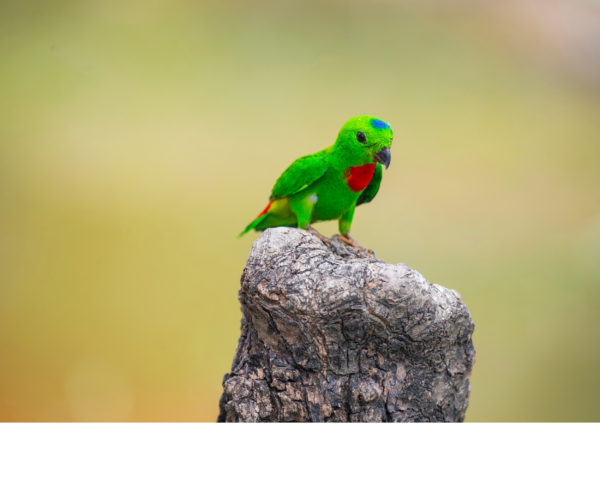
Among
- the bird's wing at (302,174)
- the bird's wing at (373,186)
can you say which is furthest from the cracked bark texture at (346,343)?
the bird's wing at (373,186)

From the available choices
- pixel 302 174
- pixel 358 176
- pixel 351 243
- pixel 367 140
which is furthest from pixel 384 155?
pixel 351 243

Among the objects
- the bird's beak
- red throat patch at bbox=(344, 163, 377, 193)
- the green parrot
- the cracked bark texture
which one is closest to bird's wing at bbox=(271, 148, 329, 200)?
the green parrot

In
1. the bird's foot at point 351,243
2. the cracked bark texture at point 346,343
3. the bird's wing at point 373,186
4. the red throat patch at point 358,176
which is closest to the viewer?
the cracked bark texture at point 346,343

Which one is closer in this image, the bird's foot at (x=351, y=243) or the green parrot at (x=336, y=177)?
the green parrot at (x=336, y=177)

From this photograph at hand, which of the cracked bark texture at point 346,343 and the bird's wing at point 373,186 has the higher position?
the bird's wing at point 373,186

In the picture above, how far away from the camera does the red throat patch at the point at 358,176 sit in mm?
2523

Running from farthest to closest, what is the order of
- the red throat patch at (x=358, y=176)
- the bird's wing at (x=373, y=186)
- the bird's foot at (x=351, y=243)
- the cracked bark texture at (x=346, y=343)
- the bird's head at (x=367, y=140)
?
1. the bird's wing at (x=373, y=186)
2. the bird's foot at (x=351, y=243)
3. the red throat patch at (x=358, y=176)
4. the bird's head at (x=367, y=140)
5. the cracked bark texture at (x=346, y=343)

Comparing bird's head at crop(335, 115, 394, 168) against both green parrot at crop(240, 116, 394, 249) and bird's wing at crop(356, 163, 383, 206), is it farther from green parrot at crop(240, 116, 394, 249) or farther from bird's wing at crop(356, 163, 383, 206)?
bird's wing at crop(356, 163, 383, 206)

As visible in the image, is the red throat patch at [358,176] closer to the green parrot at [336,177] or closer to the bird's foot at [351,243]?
the green parrot at [336,177]

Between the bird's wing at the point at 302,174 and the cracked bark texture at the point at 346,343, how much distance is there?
0.69 meters

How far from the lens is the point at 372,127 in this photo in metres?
2.36

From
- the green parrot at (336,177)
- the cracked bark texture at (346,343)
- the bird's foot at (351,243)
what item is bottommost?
the cracked bark texture at (346,343)
